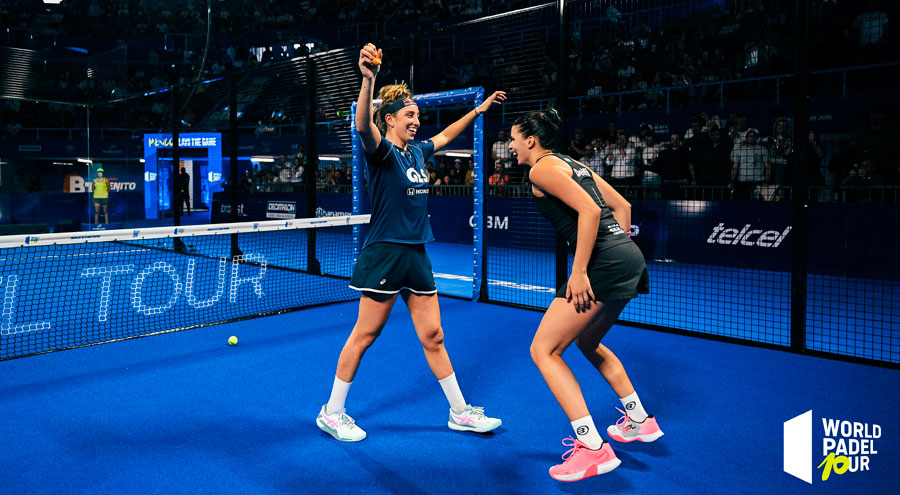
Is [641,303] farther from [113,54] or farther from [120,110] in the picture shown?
[120,110]

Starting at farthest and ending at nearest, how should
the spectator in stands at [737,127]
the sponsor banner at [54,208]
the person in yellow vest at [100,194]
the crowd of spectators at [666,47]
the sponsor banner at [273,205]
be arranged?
the person in yellow vest at [100,194]
the sponsor banner at [54,208]
the sponsor banner at [273,205]
the crowd of spectators at [666,47]
the spectator in stands at [737,127]

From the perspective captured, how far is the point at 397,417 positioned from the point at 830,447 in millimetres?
2814

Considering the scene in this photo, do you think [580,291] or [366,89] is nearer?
[580,291]

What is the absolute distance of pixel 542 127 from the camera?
3.57 metres

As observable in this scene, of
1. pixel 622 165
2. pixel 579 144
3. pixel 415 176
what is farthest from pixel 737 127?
pixel 415 176

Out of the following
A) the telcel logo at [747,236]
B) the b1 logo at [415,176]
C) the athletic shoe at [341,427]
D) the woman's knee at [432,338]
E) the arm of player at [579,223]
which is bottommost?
the athletic shoe at [341,427]

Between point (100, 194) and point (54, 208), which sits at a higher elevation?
point (100, 194)

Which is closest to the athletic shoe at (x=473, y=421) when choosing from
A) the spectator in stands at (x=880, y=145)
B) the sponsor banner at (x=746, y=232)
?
the sponsor banner at (x=746, y=232)

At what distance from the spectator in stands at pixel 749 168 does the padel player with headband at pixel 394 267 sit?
8.40 metres

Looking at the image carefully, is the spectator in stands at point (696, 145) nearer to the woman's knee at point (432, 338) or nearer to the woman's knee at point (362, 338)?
the woman's knee at point (432, 338)

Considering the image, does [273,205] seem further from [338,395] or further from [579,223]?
[579,223]

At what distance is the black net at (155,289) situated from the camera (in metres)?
6.54

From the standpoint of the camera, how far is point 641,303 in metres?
8.74

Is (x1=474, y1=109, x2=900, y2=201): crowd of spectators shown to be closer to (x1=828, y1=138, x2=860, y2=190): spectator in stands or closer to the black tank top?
(x1=828, y1=138, x2=860, y2=190): spectator in stands
